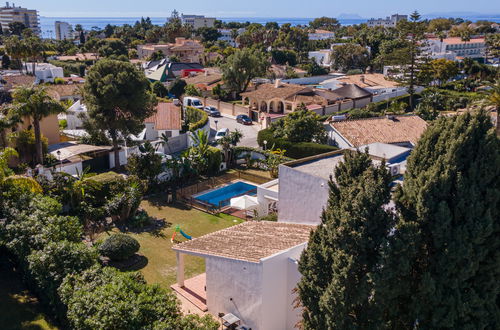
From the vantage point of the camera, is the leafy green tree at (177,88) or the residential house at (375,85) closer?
the residential house at (375,85)

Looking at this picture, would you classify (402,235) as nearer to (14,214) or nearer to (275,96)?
(14,214)

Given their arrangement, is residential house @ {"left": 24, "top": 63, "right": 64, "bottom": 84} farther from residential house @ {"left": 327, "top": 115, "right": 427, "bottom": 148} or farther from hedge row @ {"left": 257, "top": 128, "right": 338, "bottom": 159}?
residential house @ {"left": 327, "top": 115, "right": 427, "bottom": 148}

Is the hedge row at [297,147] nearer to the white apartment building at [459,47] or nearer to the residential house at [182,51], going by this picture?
the residential house at [182,51]

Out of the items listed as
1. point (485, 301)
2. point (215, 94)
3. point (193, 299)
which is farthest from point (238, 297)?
point (215, 94)

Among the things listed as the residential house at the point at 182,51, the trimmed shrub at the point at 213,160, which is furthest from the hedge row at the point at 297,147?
the residential house at the point at 182,51

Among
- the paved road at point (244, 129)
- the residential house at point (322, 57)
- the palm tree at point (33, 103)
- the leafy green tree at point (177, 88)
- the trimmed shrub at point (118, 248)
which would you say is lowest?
the trimmed shrub at point (118, 248)

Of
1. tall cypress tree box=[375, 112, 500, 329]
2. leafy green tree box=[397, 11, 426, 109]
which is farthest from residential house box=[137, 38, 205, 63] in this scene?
tall cypress tree box=[375, 112, 500, 329]
